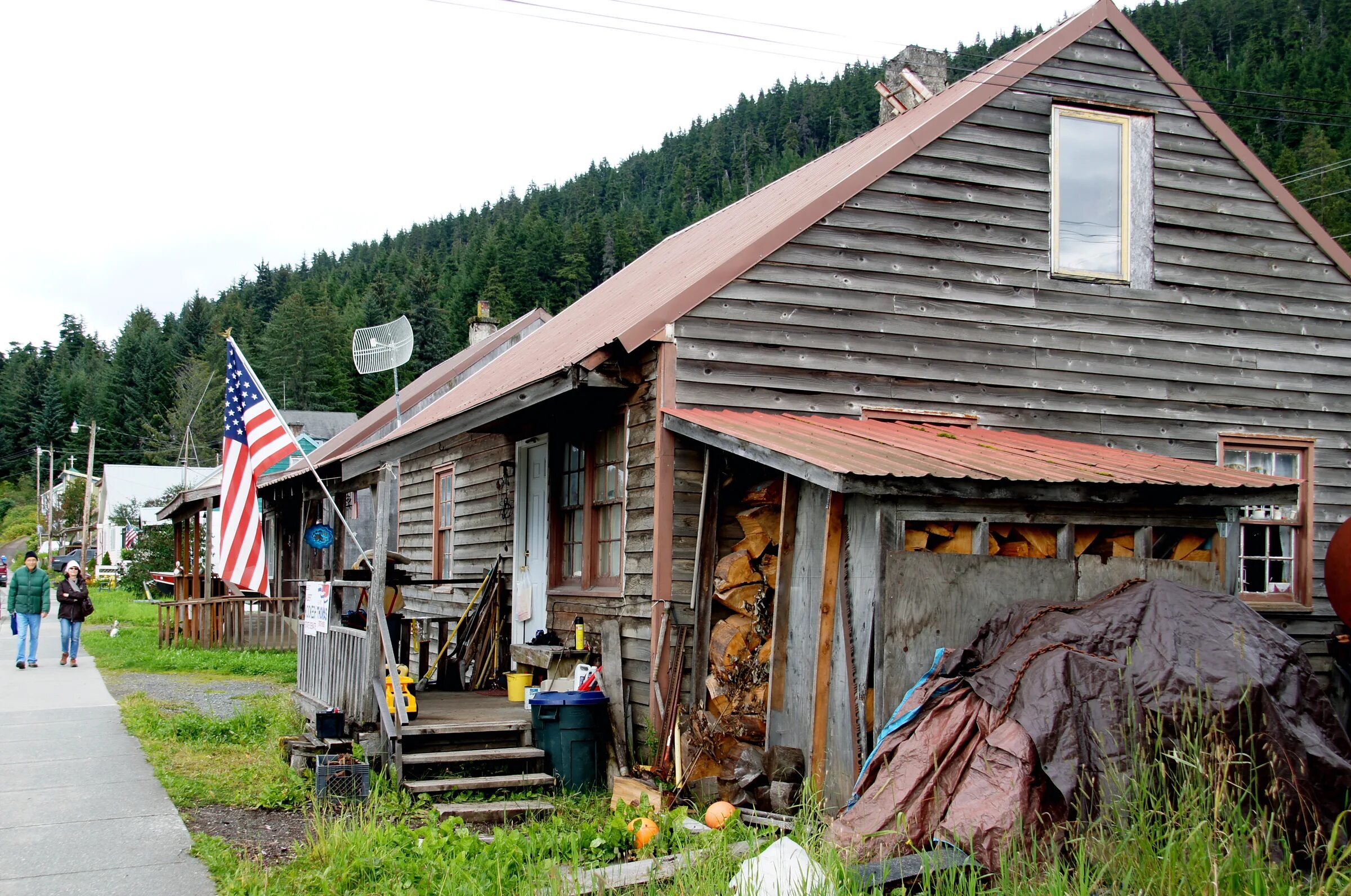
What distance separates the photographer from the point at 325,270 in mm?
127500

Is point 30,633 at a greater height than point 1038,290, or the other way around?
point 1038,290

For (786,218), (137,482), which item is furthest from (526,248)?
(786,218)

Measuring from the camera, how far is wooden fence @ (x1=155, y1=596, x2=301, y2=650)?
2089 centimetres

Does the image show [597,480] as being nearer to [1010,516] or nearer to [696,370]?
[696,370]

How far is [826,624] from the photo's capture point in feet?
25.0

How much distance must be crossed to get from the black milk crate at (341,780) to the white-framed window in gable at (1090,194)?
7.75m

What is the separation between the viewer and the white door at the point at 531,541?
12211 mm

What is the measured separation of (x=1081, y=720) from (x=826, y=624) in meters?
2.17

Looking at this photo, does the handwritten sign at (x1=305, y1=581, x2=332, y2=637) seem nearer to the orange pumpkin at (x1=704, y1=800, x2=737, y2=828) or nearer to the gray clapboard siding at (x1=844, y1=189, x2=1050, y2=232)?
the orange pumpkin at (x1=704, y1=800, x2=737, y2=828)

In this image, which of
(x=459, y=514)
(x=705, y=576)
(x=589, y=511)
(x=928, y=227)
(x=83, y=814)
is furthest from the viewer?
(x=459, y=514)

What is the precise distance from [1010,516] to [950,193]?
428cm

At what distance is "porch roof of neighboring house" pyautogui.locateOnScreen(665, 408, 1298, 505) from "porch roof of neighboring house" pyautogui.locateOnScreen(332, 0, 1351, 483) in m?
1.02

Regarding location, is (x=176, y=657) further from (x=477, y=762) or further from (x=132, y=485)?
(x=132, y=485)

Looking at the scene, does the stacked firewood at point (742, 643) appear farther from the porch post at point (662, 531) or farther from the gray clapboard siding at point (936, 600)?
the gray clapboard siding at point (936, 600)
